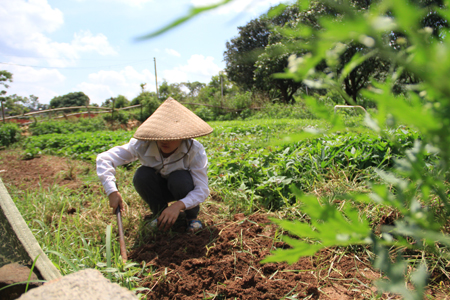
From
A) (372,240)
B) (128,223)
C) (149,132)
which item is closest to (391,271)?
(372,240)

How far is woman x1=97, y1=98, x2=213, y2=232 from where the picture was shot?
2029 millimetres

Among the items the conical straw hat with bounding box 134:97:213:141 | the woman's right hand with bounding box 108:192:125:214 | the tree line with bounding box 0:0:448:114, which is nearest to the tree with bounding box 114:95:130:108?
the tree line with bounding box 0:0:448:114

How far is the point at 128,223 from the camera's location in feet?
7.08

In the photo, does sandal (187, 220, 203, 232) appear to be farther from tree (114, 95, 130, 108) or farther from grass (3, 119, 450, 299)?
tree (114, 95, 130, 108)

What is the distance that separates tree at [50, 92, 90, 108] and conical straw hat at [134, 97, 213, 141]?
2406 inches

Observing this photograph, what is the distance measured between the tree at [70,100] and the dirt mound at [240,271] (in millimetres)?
61735

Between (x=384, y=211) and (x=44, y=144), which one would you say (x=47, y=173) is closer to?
(x=44, y=144)

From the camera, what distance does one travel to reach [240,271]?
1.58 meters

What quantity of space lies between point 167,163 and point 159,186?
0.71 ft

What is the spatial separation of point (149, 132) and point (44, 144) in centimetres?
651

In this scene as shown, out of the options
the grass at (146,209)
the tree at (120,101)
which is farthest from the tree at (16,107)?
the grass at (146,209)

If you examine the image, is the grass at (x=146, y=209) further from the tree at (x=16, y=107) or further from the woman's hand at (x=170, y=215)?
the tree at (x=16, y=107)

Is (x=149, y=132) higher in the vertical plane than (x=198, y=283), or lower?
higher

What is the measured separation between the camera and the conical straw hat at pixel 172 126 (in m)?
2.00
